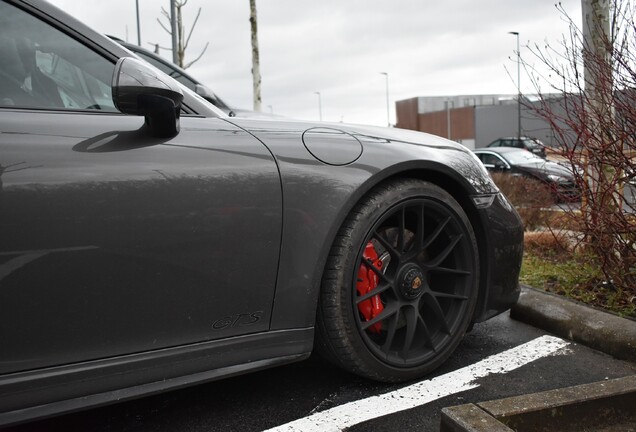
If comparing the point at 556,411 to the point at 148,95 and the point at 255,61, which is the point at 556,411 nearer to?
the point at 148,95

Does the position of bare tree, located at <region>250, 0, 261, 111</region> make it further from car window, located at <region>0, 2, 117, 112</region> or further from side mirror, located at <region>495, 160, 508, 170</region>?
car window, located at <region>0, 2, 117, 112</region>

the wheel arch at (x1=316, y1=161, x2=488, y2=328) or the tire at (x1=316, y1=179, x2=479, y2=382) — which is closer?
the tire at (x1=316, y1=179, x2=479, y2=382)

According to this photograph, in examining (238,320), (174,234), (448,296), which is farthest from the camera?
(448,296)

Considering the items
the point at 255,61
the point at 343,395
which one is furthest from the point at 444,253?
the point at 255,61

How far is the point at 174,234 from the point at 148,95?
45cm

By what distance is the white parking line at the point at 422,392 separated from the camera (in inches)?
82.6

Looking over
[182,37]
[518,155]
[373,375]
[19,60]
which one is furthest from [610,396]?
[518,155]

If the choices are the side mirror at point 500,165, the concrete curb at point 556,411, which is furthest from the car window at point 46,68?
the side mirror at point 500,165

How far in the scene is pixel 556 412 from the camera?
1.82 meters

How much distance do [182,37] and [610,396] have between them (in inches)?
483

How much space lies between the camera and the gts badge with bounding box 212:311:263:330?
1.97 meters

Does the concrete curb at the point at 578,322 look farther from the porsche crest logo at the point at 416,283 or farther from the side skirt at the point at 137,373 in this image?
the side skirt at the point at 137,373

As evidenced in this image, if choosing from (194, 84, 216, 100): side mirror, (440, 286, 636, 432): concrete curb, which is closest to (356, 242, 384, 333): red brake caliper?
(440, 286, 636, 432): concrete curb

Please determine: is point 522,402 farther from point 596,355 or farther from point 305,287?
point 596,355
